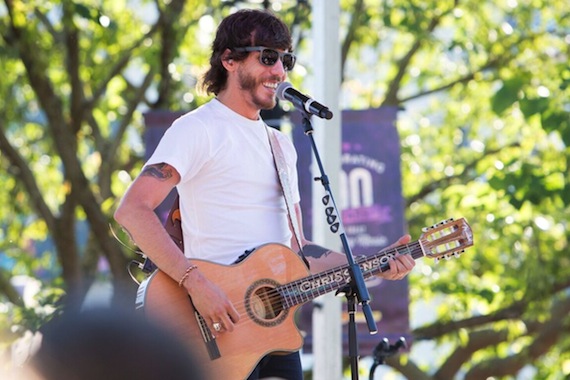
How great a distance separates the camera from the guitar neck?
12.3ft

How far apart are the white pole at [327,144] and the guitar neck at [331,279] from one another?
1850 millimetres

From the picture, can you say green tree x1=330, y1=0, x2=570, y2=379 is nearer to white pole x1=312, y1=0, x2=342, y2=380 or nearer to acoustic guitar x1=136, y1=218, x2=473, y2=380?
white pole x1=312, y1=0, x2=342, y2=380

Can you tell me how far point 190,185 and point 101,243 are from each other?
5.54 m

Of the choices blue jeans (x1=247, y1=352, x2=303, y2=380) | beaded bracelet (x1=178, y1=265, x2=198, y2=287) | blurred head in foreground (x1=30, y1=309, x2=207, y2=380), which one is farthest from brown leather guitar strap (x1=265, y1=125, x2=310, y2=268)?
blurred head in foreground (x1=30, y1=309, x2=207, y2=380)

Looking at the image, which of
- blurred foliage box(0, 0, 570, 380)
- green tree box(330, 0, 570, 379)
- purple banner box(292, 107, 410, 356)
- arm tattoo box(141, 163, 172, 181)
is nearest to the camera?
arm tattoo box(141, 163, 172, 181)

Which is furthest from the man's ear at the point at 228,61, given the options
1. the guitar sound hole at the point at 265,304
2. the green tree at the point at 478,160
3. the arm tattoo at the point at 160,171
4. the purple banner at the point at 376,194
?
the green tree at the point at 478,160

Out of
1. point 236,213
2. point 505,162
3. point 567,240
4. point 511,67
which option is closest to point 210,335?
point 236,213

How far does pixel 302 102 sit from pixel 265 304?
0.71 m

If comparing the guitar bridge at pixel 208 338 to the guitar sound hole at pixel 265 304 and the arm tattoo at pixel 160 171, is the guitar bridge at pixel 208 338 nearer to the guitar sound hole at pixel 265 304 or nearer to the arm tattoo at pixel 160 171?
the guitar sound hole at pixel 265 304

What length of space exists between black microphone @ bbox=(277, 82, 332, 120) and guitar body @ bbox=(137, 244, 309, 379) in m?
0.47

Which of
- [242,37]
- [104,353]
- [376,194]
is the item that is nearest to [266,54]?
[242,37]

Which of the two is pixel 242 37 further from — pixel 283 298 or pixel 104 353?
pixel 104 353

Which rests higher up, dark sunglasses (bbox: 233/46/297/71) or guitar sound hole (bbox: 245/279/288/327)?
dark sunglasses (bbox: 233/46/297/71)

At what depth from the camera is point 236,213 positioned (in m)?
3.71
